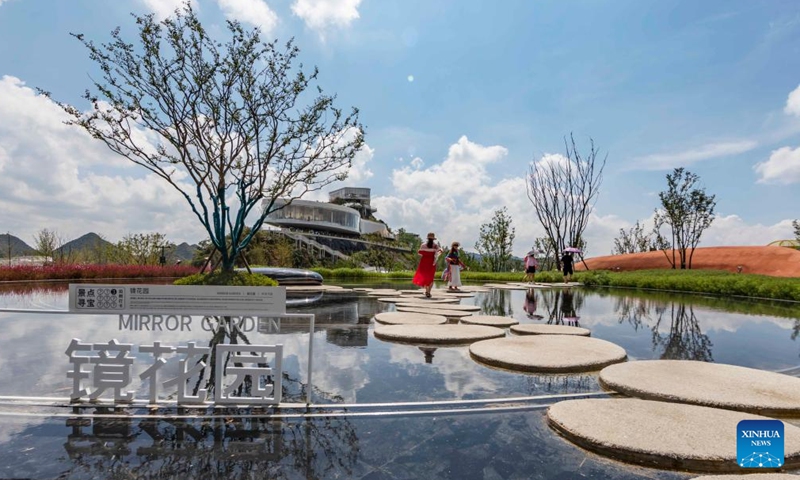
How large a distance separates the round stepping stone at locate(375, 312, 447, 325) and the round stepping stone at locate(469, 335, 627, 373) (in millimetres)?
1754

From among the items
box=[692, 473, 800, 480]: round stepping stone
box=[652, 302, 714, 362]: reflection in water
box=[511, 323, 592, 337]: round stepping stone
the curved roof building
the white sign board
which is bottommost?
box=[652, 302, 714, 362]: reflection in water

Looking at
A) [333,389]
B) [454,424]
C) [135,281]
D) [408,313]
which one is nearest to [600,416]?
[454,424]

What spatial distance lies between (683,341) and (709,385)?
2.80 meters

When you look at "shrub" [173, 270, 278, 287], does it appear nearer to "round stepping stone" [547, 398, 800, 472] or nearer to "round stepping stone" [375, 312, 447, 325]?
"round stepping stone" [375, 312, 447, 325]

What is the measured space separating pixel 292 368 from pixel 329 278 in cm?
2046

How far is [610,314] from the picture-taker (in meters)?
9.02

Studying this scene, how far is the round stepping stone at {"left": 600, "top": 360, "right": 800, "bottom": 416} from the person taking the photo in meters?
3.10

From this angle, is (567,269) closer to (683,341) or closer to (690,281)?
(690,281)

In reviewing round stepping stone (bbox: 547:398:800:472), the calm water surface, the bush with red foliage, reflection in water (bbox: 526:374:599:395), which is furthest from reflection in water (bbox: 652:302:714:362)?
the bush with red foliage

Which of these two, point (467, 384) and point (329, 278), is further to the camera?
point (329, 278)

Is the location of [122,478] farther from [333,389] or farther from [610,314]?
[610,314]

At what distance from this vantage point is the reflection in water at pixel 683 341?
5.02 meters

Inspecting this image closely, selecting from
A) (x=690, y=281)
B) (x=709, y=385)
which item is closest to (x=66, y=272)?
(x=709, y=385)

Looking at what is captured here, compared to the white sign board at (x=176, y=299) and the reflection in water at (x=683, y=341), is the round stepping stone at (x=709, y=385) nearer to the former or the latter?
the reflection in water at (x=683, y=341)
